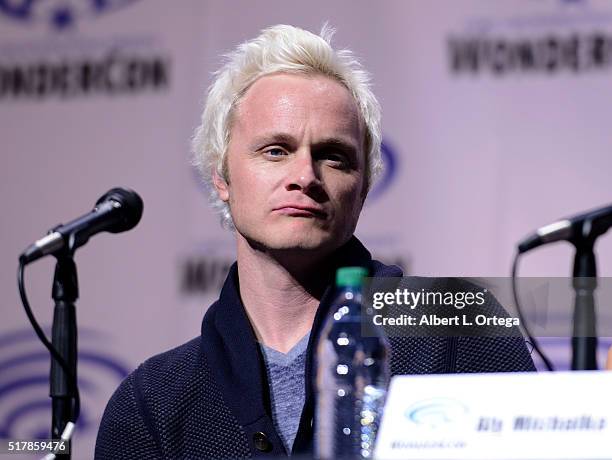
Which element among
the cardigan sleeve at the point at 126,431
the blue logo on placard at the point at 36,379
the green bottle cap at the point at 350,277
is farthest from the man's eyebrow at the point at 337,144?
the blue logo on placard at the point at 36,379

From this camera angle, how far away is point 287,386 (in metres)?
2.66

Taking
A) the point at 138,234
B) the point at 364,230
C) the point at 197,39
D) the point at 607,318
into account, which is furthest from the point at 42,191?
the point at 607,318

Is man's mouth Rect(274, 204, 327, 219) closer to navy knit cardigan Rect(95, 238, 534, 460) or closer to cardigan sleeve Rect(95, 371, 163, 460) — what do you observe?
navy knit cardigan Rect(95, 238, 534, 460)

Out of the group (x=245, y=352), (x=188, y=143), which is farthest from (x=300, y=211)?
(x=188, y=143)

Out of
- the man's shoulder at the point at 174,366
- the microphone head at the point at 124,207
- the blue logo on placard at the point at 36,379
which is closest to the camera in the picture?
the microphone head at the point at 124,207

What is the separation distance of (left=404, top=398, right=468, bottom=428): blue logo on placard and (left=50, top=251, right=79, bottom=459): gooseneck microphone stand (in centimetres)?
82

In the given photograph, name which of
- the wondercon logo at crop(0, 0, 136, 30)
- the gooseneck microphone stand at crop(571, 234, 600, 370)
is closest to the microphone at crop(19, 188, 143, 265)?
the gooseneck microphone stand at crop(571, 234, 600, 370)

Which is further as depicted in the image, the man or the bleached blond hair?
the bleached blond hair

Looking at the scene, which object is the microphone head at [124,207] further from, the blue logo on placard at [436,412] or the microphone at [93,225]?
the blue logo on placard at [436,412]

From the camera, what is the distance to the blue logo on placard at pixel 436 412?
1.65 m

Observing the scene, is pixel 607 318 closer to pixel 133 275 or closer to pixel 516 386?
pixel 516 386

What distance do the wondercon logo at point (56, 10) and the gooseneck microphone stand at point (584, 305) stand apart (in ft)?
9.18

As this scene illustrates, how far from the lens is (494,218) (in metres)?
3.73

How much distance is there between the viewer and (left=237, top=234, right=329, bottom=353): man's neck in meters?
2.77
